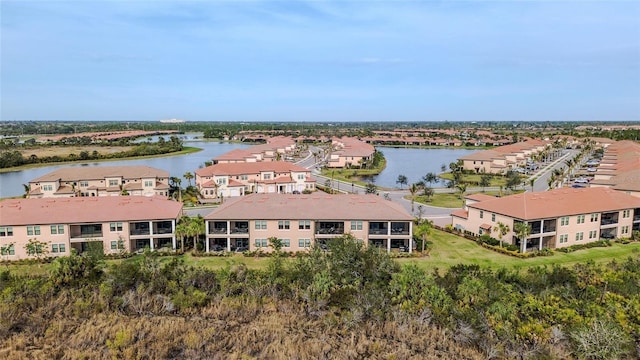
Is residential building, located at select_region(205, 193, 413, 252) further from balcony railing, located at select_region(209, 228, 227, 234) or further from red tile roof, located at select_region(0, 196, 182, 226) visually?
red tile roof, located at select_region(0, 196, 182, 226)

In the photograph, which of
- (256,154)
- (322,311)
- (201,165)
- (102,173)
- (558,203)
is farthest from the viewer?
(201,165)

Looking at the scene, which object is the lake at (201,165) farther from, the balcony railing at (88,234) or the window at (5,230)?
the balcony railing at (88,234)

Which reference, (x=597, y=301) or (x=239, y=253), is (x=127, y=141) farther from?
(x=597, y=301)

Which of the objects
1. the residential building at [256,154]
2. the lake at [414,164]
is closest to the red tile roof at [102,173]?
the residential building at [256,154]

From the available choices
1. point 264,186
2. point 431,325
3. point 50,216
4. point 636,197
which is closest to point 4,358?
point 50,216

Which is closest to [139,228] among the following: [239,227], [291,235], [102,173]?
[239,227]

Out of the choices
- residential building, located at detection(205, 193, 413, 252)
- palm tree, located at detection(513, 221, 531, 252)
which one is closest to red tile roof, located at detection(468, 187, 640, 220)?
palm tree, located at detection(513, 221, 531, 252)

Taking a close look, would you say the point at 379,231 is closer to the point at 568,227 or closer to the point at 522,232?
the point at 522,232
